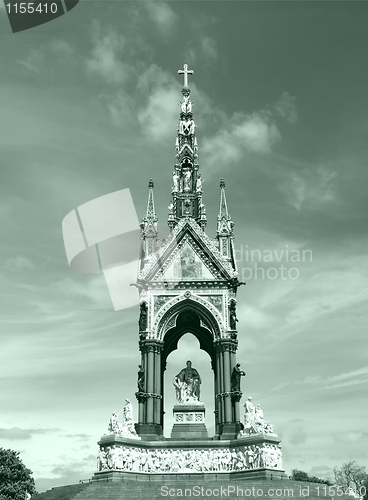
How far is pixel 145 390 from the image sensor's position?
94.8 ft

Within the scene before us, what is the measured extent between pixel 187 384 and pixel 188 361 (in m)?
1.17

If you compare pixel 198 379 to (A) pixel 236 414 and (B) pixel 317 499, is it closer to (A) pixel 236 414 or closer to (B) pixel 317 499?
(A) pixel 236 414

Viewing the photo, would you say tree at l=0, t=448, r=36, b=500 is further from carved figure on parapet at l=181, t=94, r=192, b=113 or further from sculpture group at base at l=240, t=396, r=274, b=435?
carved figure on parapet at l=181, t=94, r=192, b=113

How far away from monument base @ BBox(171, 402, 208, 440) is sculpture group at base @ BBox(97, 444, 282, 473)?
Result: 46.4 inches

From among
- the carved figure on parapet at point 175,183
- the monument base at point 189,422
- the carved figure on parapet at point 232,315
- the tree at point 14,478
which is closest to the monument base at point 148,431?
the monument base at point 189,422

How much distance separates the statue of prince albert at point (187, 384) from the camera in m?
30.0

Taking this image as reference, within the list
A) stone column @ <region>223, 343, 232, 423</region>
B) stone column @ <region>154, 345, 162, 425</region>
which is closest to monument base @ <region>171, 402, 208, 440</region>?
stone column @ <region>154, 345, 162, 425</region>

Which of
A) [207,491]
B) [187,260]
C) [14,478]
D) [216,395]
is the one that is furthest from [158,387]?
[14,478]

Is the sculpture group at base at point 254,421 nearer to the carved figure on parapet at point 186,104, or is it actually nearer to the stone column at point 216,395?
the stone column at point 216,395

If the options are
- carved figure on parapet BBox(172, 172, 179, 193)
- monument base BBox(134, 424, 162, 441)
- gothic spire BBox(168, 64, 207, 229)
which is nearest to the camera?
monument base BBox(134, 424, 162, 441)

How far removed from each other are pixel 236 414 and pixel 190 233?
9.07 metres

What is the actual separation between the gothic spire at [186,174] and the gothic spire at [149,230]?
2.94ft

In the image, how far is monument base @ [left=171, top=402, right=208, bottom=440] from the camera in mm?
28750

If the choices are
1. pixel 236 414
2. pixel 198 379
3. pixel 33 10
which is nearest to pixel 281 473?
pixel 236 414
